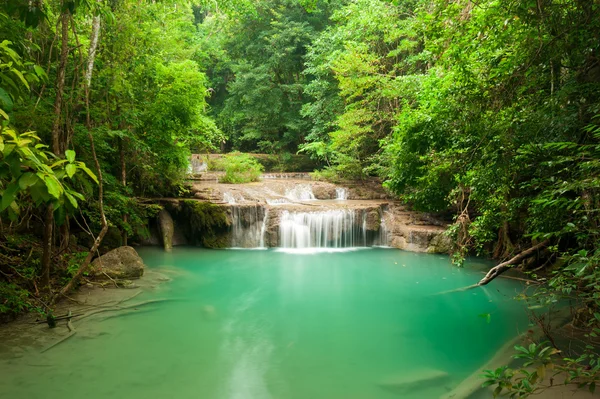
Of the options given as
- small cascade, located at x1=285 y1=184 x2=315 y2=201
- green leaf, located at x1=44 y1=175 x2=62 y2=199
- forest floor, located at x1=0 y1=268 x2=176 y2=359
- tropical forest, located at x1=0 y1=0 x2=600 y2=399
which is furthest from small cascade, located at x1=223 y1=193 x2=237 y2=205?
green leaf, located at x1=44 y1=175 x2=62 y2=199

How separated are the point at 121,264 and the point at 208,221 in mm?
4624

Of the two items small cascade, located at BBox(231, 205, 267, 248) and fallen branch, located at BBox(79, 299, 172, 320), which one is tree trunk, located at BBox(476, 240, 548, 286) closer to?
fallen branch, located at BBox(79, 299, 172, 320)

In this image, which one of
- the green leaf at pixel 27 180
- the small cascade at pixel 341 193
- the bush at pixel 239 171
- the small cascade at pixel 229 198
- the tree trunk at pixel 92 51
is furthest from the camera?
the bush at pixel 239 171

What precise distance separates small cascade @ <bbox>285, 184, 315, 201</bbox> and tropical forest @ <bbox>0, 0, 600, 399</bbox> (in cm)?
180

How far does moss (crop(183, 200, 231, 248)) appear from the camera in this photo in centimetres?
1259

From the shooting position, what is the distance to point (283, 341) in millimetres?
5719

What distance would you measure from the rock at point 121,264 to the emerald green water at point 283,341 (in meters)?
0.80

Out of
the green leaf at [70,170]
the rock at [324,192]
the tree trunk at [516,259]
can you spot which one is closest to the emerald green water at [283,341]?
the tree trunk at [516,259]

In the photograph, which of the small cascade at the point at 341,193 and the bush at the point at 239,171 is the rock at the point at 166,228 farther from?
the small cascade at the point at 341,193

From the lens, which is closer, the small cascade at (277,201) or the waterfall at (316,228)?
the waterfall at (316,228)

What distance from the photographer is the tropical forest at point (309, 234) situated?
3.66 m

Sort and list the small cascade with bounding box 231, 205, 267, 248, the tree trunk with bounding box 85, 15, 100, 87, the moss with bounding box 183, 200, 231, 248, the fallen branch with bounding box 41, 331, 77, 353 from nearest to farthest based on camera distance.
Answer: the fallen branch with bounding box 41, 331, 77, 353, the tree trunk with bounding box 85, 15, 100, 87, the moss with bounding box 183, 200, 231, 248, the small cascade with bounding box 231, 205, 267, 248

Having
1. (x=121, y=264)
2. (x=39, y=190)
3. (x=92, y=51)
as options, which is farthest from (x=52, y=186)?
(x=121, y=264)

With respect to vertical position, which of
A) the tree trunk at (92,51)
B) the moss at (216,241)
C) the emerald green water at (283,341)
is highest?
the tree trunk at (92,51)
